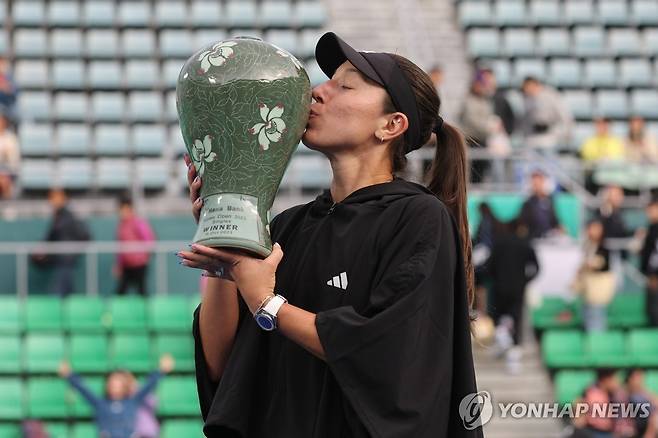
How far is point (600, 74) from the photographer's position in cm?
1683

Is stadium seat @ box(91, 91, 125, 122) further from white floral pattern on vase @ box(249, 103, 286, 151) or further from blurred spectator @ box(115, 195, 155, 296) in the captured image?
white floral pattern on vase @ box(249, 103, 286, 151)

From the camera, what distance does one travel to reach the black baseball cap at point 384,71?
3301 millimetres

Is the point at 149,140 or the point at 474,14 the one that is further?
the point at 474,14

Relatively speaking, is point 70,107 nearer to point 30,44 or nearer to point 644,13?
point 30,44

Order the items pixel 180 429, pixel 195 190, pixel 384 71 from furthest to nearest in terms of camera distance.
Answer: pixel 180 429 → pixel 384 71 → pixel 195 190

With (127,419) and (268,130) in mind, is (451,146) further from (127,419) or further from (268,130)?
(127,419)

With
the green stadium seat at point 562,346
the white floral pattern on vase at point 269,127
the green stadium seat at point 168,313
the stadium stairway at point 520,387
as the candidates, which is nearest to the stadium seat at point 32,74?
the green stadium seat at point 168,313

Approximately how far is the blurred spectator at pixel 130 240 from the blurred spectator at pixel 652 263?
399cm

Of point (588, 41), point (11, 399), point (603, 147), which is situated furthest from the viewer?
point (588, 41)

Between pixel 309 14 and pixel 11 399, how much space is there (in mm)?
7605

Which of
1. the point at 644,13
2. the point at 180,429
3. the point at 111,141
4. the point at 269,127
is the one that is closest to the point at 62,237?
the point at 180,429

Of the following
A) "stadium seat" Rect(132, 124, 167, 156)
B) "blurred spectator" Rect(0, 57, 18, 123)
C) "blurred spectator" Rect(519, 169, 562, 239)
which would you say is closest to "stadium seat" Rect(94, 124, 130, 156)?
"stadium seat" Rect(132, 124, 167, 156)

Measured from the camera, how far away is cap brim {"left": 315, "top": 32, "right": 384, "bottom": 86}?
329cm

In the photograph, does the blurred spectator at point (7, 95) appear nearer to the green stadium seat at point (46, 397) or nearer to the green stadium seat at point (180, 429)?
the green stadium seat at point (46, 397)
